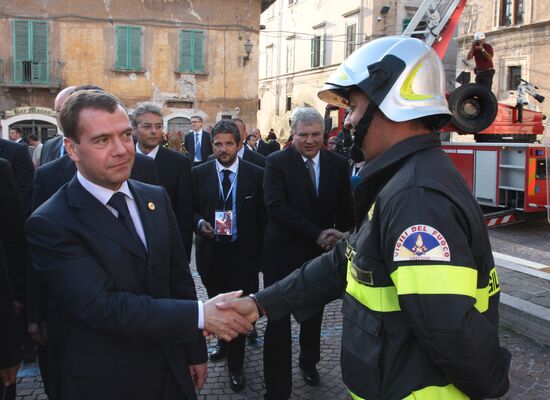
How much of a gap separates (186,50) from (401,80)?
2026 cm

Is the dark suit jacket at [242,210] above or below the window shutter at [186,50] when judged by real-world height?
below

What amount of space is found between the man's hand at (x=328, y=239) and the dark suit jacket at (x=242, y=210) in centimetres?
75

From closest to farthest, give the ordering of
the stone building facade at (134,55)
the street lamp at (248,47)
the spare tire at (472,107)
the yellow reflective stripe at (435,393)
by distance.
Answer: the yellow reflective stripe at (435,393), the spare tire at (472,107), the stone building facade at (134,55), the street lamp at (248,47)

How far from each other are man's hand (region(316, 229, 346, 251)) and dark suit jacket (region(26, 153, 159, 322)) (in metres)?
1.29

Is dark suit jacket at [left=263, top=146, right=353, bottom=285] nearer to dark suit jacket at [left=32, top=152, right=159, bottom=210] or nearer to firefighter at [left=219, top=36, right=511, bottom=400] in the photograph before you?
dark suit jacket at [left=32, top=152, right=159, bottom=210]

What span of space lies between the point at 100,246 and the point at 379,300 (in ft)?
3.49

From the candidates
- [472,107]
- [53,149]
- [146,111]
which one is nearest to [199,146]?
[472,107]

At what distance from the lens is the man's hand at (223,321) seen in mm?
2164

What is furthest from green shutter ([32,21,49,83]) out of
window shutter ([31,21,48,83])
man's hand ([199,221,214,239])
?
man's hand ([199,221,214,239])

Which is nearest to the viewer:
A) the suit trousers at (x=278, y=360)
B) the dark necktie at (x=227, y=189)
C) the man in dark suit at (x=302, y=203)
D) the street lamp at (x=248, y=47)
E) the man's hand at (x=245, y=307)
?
the man's hand at (x=245, y=307)

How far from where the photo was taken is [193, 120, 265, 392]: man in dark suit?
4.31 m

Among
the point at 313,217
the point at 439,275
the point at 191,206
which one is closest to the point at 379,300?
the point at 439,275

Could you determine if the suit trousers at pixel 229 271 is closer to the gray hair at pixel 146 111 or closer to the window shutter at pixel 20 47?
the gray hair at pixel 146 111

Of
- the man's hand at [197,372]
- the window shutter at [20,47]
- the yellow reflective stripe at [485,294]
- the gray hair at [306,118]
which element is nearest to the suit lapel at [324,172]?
the gray hair at [306,118]
